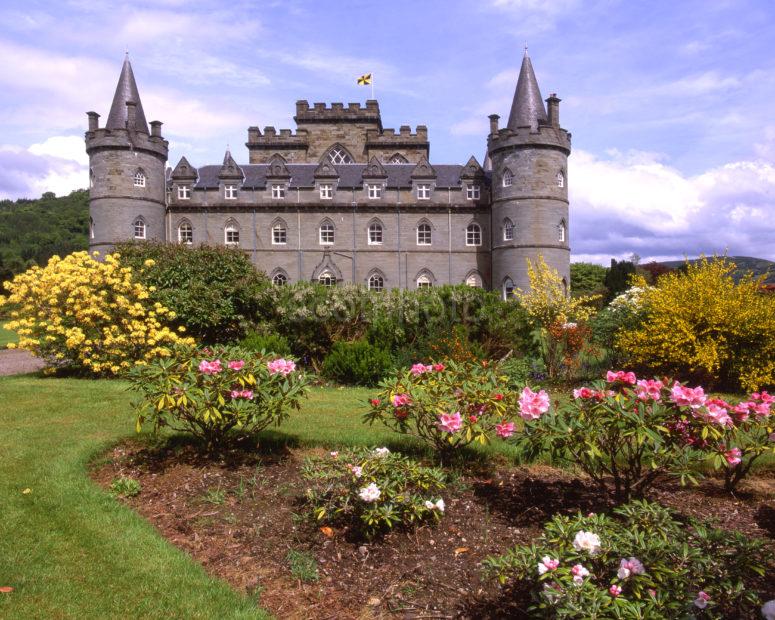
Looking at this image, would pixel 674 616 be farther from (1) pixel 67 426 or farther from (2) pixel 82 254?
(2) pixel 82 254

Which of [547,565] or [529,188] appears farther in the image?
[529,188]

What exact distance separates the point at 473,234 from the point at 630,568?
3710cm

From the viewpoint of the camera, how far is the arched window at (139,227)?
121ft

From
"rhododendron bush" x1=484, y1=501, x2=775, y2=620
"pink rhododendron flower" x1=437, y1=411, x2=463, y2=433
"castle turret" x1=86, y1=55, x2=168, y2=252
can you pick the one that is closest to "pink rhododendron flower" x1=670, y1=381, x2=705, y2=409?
"rhododendron bush" x1=484, y1=501, x2=775, y2=620

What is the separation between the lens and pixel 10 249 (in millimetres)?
60469

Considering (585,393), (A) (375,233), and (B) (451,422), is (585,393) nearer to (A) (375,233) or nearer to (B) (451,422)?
(B) (451,422)

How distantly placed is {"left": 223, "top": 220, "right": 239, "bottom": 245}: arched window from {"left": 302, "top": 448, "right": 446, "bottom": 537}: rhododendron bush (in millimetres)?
35737

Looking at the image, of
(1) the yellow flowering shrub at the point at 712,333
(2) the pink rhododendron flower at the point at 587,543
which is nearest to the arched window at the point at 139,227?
(1) the yellow flowering shrub at the point at 712,333

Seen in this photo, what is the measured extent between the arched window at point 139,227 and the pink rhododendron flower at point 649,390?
122 feet

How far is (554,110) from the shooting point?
36.4 meters

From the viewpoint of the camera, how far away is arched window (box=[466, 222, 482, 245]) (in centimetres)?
3925

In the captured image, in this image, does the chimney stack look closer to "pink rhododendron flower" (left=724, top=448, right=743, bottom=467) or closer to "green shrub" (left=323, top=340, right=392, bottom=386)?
"green shrub" (left=323, top=340, right=392, bottom=386)

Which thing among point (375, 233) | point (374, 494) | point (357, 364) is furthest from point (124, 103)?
point (374, 494)

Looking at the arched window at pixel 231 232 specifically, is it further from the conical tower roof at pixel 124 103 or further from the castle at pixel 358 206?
the conical tower roof at pixel 124 103
